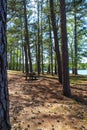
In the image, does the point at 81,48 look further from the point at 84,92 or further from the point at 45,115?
the point at 45,115

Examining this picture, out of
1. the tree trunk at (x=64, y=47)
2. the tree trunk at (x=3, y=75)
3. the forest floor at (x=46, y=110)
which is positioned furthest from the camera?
the tree trunk at (x=64, y=47)

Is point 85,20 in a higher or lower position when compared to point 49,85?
higher

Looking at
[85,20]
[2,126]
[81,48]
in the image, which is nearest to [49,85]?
[2,126]

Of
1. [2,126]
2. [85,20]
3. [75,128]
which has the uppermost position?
[85,20]

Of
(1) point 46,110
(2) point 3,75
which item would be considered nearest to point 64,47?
(1) point 46,110

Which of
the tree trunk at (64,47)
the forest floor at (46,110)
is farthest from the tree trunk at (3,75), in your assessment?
the tree trunk at (64,47)

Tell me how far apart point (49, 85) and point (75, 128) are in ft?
25.5

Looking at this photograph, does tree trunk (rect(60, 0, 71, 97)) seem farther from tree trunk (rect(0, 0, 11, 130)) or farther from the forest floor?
tree trunk (rect(0, 0, 11, 130))

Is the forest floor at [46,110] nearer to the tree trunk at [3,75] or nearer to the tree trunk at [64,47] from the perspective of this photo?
the tree trunk at [64,47]

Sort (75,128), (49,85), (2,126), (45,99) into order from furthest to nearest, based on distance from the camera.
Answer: (49,85) < (45,99) < (75,128) < (2,126)

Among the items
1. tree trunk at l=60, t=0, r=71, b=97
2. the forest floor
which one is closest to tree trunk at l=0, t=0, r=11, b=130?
the forest floor

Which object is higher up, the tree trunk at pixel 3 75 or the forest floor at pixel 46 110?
the tree trunk at pixel 3 75

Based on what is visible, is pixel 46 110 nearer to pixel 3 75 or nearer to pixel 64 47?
pixel 64 47

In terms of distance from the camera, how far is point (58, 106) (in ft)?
32.2
